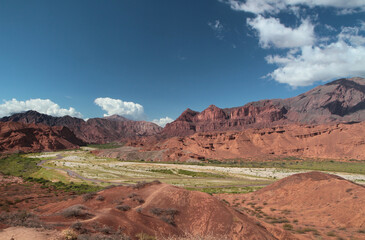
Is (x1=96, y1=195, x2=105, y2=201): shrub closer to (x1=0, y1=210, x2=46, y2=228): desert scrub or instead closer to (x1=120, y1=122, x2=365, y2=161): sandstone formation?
(x1=0, y1=210, x2=46, y2=228): desert scrub

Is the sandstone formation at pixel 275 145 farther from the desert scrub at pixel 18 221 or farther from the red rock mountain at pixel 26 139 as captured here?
the desert scrub at pixel 18 221

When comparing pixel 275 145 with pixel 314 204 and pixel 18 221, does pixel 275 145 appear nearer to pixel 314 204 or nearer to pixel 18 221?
pixel 314 204

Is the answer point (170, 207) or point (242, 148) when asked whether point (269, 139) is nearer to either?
point (242, 148)

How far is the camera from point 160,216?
13031 mm

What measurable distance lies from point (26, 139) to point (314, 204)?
139 meters

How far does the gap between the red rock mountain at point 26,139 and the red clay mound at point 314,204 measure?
118 metres

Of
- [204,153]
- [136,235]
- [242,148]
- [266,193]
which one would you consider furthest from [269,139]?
[136,235]

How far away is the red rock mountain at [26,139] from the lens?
102938mm

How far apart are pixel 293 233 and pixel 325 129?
12047 centimetres

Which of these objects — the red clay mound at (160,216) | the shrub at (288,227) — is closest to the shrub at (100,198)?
the red clay mound at (160,216)

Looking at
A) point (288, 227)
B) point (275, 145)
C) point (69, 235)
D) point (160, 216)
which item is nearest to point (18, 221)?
point (69, 235)

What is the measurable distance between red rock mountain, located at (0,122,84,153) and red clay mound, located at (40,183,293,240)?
370ft

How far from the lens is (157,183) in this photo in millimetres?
21516

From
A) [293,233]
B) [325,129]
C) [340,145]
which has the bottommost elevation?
[293,233]
